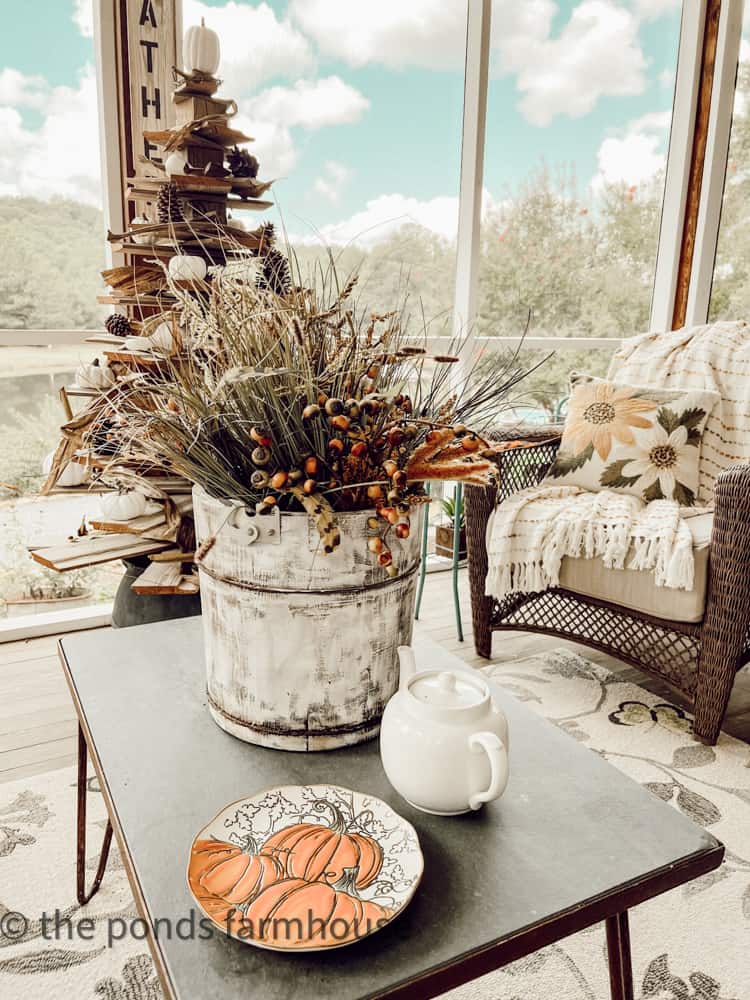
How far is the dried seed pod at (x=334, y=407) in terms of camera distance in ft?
2.44

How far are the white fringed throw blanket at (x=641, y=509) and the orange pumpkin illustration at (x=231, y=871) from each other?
1404mm

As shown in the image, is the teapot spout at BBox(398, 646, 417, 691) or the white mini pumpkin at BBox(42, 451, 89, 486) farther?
the white mini pumpkin at BBox(42, 451, 89, 486)

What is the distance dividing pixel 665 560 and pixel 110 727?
139 centimetres

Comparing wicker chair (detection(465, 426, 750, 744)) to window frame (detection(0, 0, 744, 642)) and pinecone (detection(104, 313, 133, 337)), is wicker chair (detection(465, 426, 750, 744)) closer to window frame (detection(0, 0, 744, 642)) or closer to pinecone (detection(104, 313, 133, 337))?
window frame (detection(0, 0, 744, 642))

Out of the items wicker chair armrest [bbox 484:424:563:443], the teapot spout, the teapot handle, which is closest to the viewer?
the teapot handle

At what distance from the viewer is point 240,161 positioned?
1.81m

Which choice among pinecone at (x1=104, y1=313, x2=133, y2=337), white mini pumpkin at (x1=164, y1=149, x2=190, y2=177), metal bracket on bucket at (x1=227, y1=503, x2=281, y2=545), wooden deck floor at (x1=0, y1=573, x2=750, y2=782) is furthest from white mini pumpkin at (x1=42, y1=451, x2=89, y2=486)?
metal bracket on bucket at (x1=227, y1=503, x2=281, y2=545)

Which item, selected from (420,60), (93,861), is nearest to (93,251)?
(420,60)

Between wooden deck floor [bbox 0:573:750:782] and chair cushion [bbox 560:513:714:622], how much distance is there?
359 mm

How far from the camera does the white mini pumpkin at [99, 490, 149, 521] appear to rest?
5.72 ft

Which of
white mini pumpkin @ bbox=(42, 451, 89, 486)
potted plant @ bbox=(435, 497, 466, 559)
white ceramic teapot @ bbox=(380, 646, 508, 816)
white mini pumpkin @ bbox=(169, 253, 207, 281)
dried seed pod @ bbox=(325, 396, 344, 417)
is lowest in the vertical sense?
potted plant @ bbox=(435, 497, 466, 559)

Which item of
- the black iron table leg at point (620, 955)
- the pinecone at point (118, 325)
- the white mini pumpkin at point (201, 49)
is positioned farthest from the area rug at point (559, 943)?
the white mini pumpkin at point (201, 49)

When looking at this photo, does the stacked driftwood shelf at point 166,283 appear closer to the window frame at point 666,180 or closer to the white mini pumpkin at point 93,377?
the white mini pumpkin at point 93,377

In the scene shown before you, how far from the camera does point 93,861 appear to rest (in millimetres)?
1393
